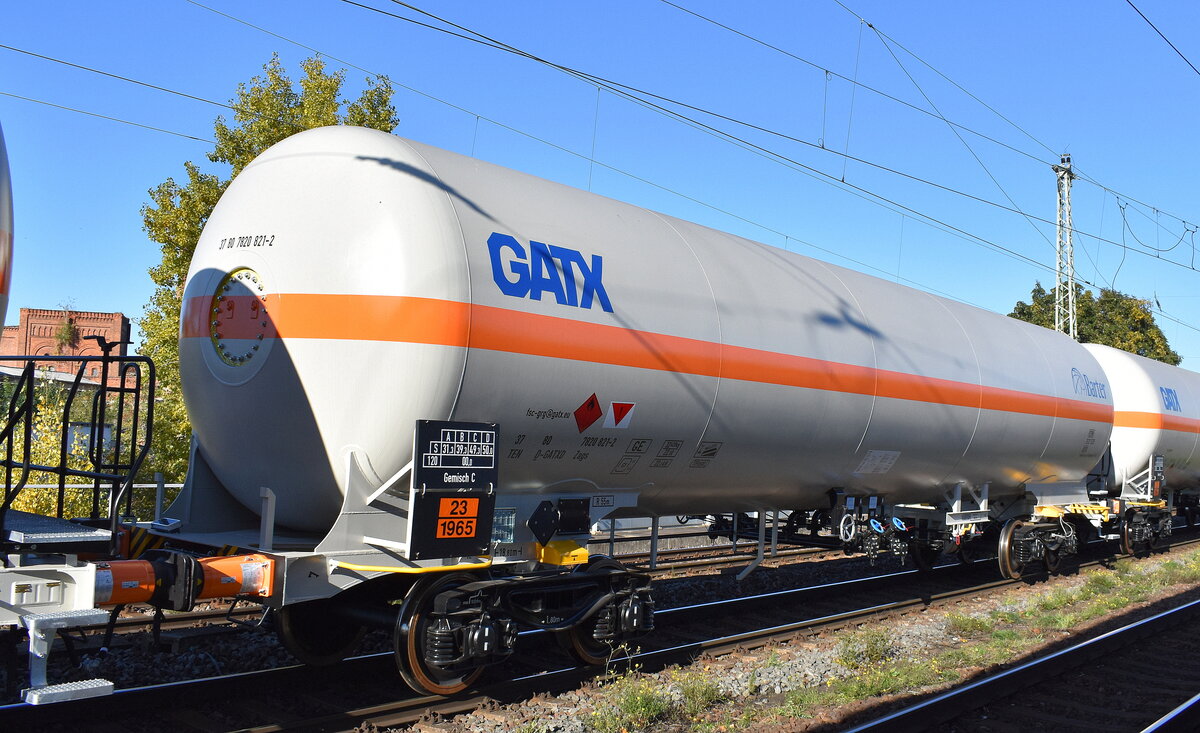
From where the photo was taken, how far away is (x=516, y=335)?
22.0 ft

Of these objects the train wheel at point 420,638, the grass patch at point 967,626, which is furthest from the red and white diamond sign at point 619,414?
the grass patch at point 967,626

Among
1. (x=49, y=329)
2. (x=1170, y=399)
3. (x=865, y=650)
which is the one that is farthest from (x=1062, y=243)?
(x=49, y=329)

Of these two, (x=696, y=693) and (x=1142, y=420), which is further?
(x=1142, y=420)

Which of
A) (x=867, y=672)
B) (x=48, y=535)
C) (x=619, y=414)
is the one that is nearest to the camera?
(x=48, y=535)

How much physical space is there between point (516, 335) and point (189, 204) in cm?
1044

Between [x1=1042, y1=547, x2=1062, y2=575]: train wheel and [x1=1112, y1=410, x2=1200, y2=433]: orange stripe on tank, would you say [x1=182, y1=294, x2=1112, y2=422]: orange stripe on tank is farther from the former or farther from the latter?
[x1=1112, y1=410, x2=1200, y2=433]: orange stripe on tank

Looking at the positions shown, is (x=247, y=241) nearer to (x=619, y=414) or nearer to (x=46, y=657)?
(x=619, y=414)

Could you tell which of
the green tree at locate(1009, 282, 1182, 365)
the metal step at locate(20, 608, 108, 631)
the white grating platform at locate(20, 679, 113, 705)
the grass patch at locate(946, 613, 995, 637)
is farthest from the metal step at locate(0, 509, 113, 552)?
the green tree at locate(1009, 282, 1182, 365)

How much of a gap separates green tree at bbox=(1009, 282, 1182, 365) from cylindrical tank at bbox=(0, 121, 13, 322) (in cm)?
4601

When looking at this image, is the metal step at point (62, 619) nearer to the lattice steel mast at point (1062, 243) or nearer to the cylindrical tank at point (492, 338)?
the cylindrical tank at point (492, 338)

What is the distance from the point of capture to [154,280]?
15.1 metres

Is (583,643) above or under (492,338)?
under

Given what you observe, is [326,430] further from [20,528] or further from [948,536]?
[948,536]

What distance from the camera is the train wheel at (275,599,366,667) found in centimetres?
738
